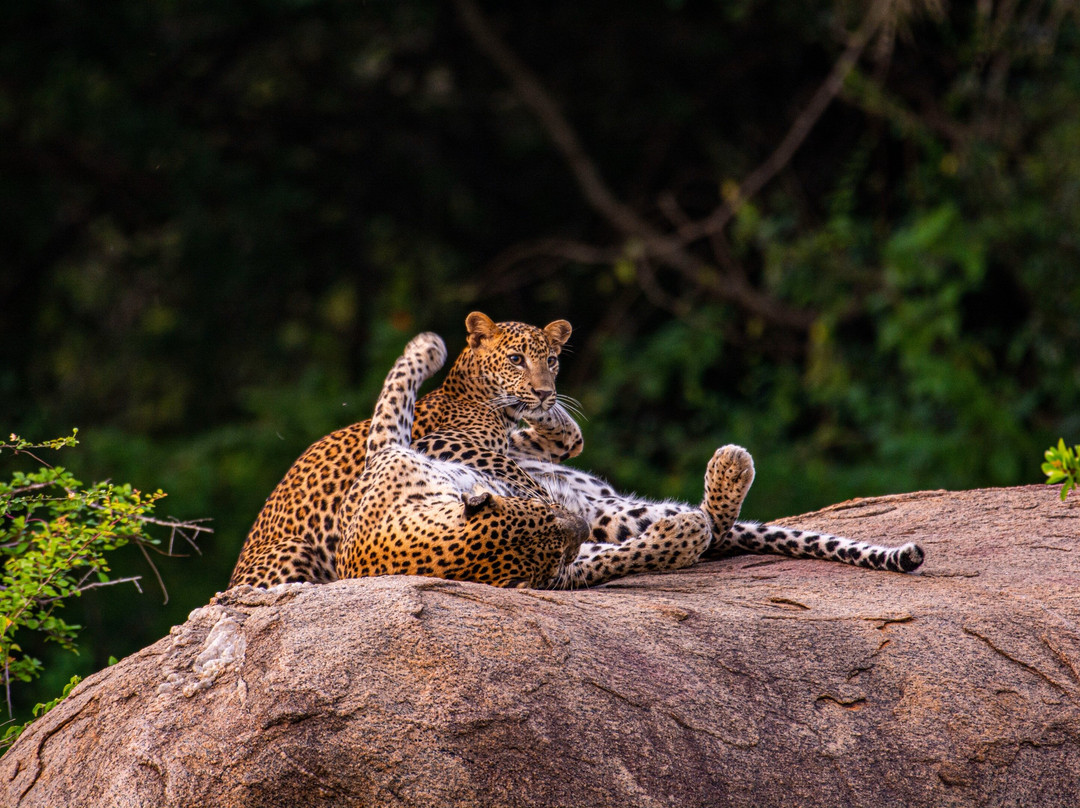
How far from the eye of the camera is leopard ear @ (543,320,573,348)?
735 cm

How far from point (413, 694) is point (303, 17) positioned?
13.9m

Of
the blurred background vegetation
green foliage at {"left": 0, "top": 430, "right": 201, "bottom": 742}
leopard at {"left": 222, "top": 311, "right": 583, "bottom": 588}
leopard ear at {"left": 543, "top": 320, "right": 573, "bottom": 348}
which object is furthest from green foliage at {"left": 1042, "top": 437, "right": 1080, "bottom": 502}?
the blurred background vegetation

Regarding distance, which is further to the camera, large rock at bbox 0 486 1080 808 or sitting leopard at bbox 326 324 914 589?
sitting leopard at bbox 326 324 914 589

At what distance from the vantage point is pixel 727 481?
6.40 metres

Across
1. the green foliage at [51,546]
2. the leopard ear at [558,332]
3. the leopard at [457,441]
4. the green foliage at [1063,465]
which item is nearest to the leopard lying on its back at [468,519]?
the leopard at [457,441]

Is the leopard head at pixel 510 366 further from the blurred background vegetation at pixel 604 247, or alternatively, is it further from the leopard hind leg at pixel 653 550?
the blurred background vegetation at pixel 604 247

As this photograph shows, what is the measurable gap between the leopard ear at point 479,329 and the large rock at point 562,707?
2462 millimetres

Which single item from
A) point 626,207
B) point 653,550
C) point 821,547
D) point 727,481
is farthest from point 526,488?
point 626,207

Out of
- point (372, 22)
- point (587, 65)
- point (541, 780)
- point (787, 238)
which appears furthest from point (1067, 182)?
point (541, 780)

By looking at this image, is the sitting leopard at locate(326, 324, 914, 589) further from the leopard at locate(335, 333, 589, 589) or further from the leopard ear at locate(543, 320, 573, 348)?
the leopard ear at locate(543, 320, 573, 348)

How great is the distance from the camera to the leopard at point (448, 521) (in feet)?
17.3

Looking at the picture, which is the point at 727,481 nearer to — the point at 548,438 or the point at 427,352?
the point at 548,438

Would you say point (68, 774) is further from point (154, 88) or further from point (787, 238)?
point (154, 88)

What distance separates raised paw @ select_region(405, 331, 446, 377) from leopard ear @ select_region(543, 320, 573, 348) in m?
0.60
